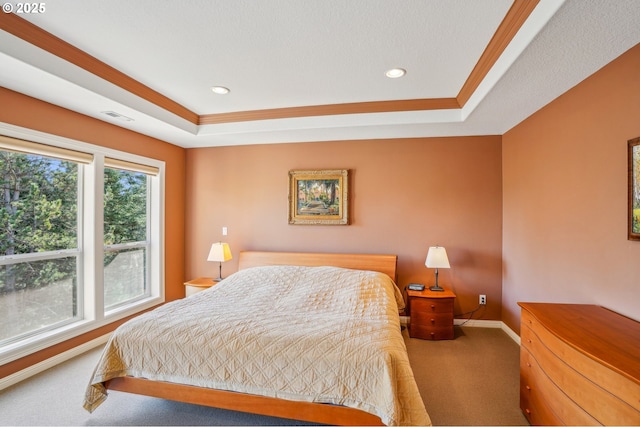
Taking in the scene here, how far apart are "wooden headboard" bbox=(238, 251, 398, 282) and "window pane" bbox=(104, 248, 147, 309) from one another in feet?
4.19

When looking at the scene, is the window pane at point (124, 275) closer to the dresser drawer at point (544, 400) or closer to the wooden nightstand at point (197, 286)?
the wooden nightstand at point (197, 286)

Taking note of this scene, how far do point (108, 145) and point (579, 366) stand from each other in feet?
14.0

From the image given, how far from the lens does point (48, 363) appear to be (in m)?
2.59

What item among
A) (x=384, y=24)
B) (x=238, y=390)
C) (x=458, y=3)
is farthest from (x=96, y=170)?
(x=458, y=3)

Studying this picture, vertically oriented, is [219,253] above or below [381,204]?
below

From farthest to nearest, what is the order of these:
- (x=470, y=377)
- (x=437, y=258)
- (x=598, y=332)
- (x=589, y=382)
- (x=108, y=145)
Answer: (x=437, y=258), (x=108, y=145), (x=470, y=377), (x=598, y=332), (x=589, y=382)

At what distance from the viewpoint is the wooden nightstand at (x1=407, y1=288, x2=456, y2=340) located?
10.4 feet

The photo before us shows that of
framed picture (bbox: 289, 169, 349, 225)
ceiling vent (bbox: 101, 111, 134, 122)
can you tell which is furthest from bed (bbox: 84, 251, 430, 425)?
ceiling vent (bbox: 101, 111, 134, 122)

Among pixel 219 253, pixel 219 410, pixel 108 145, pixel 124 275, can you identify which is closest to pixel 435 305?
pixel 219 410

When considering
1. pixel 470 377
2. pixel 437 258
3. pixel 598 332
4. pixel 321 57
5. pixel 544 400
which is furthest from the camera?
pixel 437 258

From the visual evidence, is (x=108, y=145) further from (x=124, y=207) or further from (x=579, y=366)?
(x=579, y=366)

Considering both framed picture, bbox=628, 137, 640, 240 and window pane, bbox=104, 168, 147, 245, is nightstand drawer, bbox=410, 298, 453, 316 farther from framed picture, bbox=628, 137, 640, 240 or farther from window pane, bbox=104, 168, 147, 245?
window pane, bbox=104, 168, 147, 245

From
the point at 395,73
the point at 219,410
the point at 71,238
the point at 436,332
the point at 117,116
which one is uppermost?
the point at 395,73

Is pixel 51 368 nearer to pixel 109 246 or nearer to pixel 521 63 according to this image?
pixel 109 246
